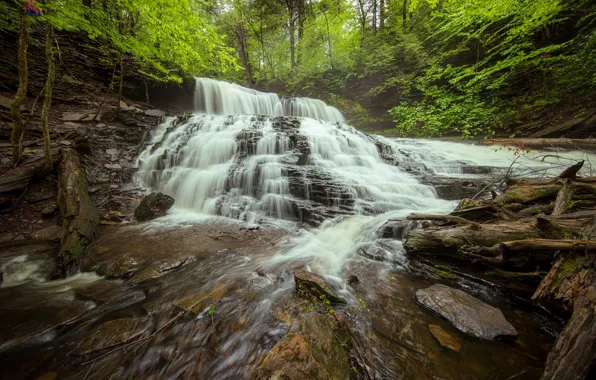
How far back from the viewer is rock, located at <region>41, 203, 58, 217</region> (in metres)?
4.64

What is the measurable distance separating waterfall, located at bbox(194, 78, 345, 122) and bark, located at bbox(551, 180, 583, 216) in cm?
1345

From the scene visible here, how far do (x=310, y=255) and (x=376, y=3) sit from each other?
22.2 meters

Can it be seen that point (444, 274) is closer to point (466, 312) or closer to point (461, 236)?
point (461, 236)

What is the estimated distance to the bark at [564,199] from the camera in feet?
9.36

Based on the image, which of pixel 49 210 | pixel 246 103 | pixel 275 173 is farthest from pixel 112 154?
pixel 246 103

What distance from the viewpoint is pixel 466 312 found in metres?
2.32

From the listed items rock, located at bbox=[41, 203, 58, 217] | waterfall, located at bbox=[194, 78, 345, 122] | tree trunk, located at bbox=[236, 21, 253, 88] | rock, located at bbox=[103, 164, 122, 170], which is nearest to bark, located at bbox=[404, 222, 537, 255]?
rock, located at bbox=[41, 203, 58, 217]

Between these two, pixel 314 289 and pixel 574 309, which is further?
pixel 314 289

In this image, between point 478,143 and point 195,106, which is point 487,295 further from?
point 195,106

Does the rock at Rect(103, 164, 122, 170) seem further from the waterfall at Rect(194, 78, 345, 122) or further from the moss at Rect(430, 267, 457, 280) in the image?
the moss at Rect(430, 267, 457, 280)

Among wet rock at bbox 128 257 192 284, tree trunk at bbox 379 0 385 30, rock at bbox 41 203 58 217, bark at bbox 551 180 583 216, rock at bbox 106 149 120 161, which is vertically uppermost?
tree trunk at bbox 379 0 385 30

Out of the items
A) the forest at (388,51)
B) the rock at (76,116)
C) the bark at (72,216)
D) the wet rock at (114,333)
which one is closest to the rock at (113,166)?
the bark at (72,216)

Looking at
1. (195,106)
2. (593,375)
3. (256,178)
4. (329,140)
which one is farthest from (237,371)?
(195,106)

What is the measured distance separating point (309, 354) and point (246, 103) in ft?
49.7
